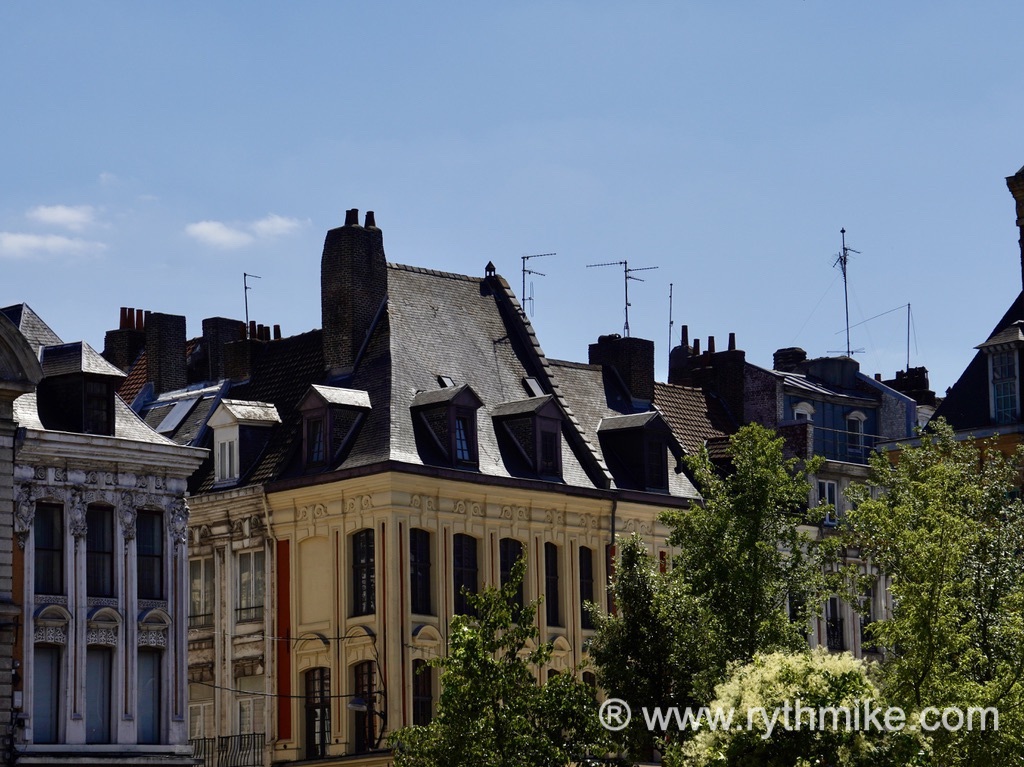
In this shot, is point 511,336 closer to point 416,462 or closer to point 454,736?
point 416,462

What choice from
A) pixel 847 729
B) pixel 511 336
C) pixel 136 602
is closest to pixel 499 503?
pixel 511 336

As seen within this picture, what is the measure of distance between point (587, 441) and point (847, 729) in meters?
24.2

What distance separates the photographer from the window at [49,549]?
4122 cm

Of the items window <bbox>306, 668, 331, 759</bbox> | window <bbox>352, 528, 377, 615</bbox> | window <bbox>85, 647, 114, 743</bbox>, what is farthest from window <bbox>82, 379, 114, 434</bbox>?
window <bbox>306, 668, 331, 759</bbox>

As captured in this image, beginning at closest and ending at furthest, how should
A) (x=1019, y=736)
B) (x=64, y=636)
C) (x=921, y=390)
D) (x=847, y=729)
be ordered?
(x=847, y=729) → (x=1019, y=736) → (x=64, y=636) → (x=921, y=390)

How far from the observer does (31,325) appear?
4403 cm

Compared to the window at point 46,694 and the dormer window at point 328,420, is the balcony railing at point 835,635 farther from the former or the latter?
the window at point 46,694

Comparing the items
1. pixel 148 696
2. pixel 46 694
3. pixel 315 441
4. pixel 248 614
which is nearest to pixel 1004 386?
pixel 315 441

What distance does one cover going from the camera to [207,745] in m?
49.5

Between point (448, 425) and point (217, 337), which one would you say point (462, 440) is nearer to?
point (448, 425)

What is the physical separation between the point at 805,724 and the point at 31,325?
21283mm

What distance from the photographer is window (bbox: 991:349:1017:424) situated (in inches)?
2012

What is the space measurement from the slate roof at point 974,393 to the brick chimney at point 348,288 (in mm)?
14082

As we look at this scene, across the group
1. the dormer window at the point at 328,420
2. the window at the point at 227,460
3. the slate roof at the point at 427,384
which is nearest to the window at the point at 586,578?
the slate roof at the point at 427,384
